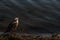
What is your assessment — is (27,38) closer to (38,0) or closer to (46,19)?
(46,19)

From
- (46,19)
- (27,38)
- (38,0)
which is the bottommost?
(27,38)

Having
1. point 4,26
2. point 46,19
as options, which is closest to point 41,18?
point 46,19

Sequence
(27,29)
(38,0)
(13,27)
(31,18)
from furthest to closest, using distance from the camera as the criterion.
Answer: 1. (38,0)
2. (31,18)
3. (27,29)
4. (13,27)

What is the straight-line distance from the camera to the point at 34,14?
40.6ft

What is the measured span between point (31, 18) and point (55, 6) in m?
2.02

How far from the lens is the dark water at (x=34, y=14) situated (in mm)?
10727

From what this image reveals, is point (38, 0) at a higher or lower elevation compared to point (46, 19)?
higher

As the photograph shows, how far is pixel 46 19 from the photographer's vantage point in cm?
1169

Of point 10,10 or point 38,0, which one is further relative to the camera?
point 38,0

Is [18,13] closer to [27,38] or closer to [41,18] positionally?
[41,18]

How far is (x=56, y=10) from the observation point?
12.7 metres

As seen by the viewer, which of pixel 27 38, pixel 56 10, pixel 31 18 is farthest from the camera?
pixel 56 10

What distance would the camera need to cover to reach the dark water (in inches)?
422

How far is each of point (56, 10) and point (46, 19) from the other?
1265 mm
